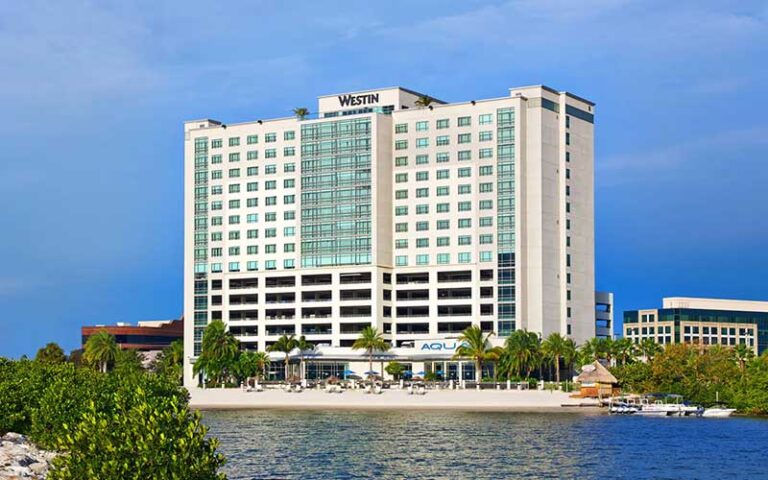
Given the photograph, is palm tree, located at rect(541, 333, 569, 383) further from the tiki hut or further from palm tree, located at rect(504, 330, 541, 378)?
the tiki hut

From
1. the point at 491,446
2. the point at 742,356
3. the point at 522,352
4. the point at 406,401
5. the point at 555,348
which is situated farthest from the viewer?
the point at 555,348

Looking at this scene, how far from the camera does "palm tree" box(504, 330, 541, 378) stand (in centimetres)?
19175

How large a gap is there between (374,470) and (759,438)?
1866 inches

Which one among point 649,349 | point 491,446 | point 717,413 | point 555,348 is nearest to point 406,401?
point 555,348

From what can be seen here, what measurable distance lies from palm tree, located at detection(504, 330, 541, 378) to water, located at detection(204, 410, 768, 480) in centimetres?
3897

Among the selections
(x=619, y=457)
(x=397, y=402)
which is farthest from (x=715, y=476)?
(x=397, y=402)

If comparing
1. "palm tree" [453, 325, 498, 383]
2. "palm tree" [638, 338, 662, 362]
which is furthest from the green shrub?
"palm tree" [638, 338, 662, 362]

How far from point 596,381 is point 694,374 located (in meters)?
16.2

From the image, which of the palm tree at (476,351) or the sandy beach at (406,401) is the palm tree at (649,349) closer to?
the palm tree at (476,351)

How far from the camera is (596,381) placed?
167 meters

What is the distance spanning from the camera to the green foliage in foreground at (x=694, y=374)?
543 feet

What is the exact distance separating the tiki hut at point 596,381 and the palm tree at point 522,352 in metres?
20.4

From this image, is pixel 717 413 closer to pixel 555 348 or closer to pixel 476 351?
pixel 555 348

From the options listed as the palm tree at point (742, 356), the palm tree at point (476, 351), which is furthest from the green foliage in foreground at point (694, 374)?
the palm tree at point (476, 351)
